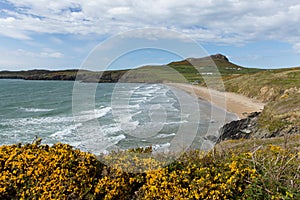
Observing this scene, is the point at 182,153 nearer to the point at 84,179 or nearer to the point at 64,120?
the point at 84,179

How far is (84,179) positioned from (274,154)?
10.4 ft

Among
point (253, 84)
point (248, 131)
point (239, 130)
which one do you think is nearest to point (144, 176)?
point (248, 131)

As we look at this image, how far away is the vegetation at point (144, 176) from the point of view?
12.7 ft

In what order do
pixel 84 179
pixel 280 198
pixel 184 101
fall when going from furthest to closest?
pixel 184 101 < pixel 84 179 < pixel 280 198

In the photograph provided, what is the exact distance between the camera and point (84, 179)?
4.34 meters

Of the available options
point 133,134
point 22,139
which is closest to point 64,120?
point 22,139

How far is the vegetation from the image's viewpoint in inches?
152

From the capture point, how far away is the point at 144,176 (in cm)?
447

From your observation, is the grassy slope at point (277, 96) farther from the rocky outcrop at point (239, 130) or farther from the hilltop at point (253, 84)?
the rocky outcrop at point (239, 130)

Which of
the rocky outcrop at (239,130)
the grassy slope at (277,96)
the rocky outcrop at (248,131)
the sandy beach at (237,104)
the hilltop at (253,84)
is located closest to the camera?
the hilltop at (253,84)

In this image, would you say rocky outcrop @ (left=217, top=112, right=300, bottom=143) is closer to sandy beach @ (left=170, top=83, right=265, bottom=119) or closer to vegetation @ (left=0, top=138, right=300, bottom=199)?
sandy beach @ (left=170, top=83, right=265, bottom=119)

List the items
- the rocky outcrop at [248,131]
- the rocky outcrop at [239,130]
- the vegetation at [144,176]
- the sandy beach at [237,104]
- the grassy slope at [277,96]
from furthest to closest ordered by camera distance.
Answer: the sandy beach at [237,104]
the rocky outcrop at [239,130]
the grassy slope at [277,96]
the rocky outcrop at [248,131]
the vegetation at [144,176]

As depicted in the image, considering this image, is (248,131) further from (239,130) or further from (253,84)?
(253,84)

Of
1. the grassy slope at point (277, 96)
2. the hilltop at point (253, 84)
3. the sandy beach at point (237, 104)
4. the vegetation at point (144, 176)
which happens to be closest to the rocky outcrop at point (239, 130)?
the hilltop at point (253, 84)
